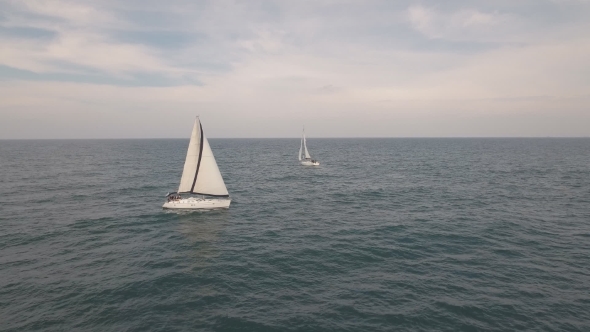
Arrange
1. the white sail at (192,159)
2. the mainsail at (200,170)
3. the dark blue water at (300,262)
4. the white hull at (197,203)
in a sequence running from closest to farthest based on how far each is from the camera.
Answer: the dark blue water at (300,262) → the white sail at (192,159) → the mainsail at (200,170) → the white hull at (197,203)

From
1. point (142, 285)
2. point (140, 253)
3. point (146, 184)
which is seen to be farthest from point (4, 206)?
point (142, 285)

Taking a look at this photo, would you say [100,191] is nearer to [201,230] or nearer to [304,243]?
[201,230]

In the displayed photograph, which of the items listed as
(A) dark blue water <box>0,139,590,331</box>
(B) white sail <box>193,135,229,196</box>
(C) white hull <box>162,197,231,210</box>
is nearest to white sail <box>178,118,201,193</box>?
(B) white sail <box>193,135,229,196</box>

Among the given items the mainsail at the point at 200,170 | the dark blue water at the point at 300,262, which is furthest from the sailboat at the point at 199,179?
the dark blue water at the point at 300,262

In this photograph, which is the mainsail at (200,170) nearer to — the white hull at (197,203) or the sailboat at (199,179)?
the sailboat at (199,179)

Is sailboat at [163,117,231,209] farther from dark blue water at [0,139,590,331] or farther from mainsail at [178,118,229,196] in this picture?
dark blue water at [0,139,590,331]

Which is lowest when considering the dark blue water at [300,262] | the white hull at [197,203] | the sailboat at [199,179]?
the dark blue water at [300,262]

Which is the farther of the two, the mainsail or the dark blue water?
the mainsail
